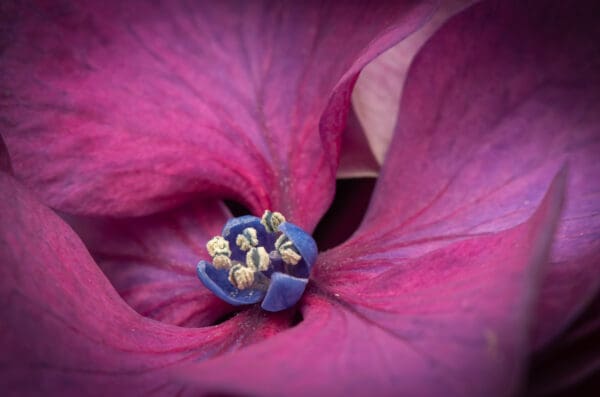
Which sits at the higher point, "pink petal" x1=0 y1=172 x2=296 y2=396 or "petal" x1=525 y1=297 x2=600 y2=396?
"pink petal" x1=0 y1=172 x2=296 y2=396

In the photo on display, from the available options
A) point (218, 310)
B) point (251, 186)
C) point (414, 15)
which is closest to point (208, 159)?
point (251, 186)

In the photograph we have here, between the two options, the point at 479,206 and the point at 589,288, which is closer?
the point at 589,288

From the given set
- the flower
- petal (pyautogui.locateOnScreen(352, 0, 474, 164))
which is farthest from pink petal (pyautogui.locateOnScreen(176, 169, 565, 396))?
petal (pyautogui.locateOnScreen(352, 0, 474, 164))

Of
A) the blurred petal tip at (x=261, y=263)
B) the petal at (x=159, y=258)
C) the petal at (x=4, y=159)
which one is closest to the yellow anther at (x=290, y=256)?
the blurred petal tip at (x=261, y=263)

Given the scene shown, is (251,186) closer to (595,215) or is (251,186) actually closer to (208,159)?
(208,159)

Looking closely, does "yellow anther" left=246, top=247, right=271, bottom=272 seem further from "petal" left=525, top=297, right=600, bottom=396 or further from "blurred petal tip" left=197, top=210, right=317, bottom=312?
"petal" left=525, top=297, right=600, bottom=396

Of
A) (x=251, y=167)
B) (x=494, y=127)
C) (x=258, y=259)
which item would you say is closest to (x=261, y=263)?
(x=258, y=259)
